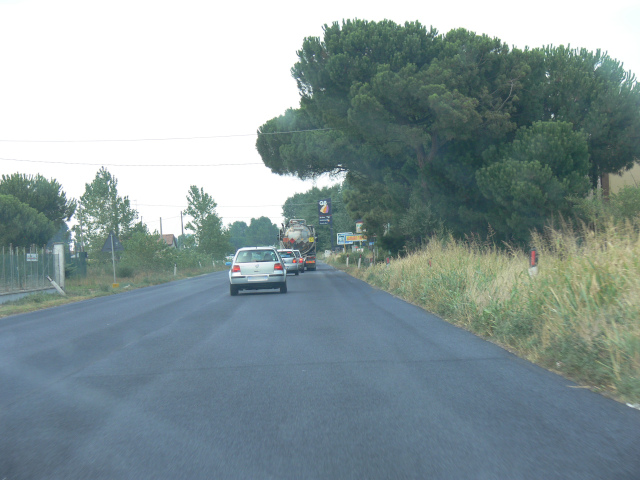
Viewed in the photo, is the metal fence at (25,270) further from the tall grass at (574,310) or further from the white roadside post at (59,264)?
the tall grass at (574,310)

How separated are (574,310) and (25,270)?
2635 centimetres

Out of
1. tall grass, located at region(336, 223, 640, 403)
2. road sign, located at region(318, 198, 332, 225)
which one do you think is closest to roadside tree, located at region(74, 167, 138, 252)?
road sign, located at region(318, 198, 332, 225)

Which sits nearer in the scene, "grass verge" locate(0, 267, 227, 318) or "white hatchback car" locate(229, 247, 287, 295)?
"grass verge" locate(0, 267, 227, 318)

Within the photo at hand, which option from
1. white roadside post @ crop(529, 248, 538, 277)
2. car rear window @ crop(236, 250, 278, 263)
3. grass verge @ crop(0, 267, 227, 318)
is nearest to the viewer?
white roadside post @ crop(529, 248, 538, 277)

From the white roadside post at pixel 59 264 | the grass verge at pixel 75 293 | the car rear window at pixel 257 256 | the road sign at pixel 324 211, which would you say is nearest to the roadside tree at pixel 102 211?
the grass verge at pixel 75 293

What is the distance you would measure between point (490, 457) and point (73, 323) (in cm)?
1224

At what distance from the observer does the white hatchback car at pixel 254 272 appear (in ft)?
72.3

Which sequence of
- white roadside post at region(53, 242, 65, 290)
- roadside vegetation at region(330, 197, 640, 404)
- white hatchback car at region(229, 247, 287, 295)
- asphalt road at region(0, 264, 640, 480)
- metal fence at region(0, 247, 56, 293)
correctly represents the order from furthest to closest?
white roadside post at region(53, 242, 65, 290), metal fence at region(0, 247, 56, 293), white hatchback car at region(229, 247, 287, 295), roadside vegetation at region(330, 197, 640, 404), asphalt road at region(0, 264, 640, 480)

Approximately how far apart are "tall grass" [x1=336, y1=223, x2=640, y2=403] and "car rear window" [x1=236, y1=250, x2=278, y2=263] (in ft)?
32.5

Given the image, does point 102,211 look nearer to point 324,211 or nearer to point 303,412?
point 324,211

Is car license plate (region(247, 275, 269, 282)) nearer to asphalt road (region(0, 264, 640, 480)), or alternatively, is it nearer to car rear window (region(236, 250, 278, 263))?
car rear window (region(236, 250, 278, 263))

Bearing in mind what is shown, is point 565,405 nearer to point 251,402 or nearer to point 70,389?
point 251,402

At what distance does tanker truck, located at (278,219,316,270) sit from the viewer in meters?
49.4

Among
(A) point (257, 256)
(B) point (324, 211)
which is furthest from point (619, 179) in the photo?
(B) point (324, 211)
